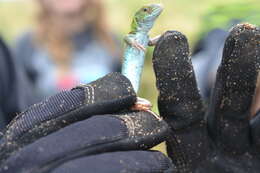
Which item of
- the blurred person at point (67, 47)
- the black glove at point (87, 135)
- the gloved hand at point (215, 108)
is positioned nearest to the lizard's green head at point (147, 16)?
the gloved hand at point (215, 108)

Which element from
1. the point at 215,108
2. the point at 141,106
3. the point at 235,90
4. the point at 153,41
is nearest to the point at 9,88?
the point at 153,41

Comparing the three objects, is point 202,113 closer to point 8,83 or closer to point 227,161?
point 227,161

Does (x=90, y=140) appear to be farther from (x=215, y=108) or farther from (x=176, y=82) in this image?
(x=215, y=108)

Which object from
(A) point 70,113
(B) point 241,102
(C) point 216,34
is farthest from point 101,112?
(C) point 216,34

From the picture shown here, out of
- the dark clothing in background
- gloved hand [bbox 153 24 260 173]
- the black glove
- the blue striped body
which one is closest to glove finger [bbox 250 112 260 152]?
gloved hand [bbox 153 24 260 173]

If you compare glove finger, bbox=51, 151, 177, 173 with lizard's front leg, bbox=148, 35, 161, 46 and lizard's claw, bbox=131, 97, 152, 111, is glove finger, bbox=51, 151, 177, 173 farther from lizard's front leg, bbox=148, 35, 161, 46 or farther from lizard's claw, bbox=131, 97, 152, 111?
lizard's front leg, bbox=148, 35, 161, 46

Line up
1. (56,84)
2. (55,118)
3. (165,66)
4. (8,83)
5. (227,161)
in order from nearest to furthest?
(55,118) < (165,66) < (227,161) < (8,83) < (56,84)
